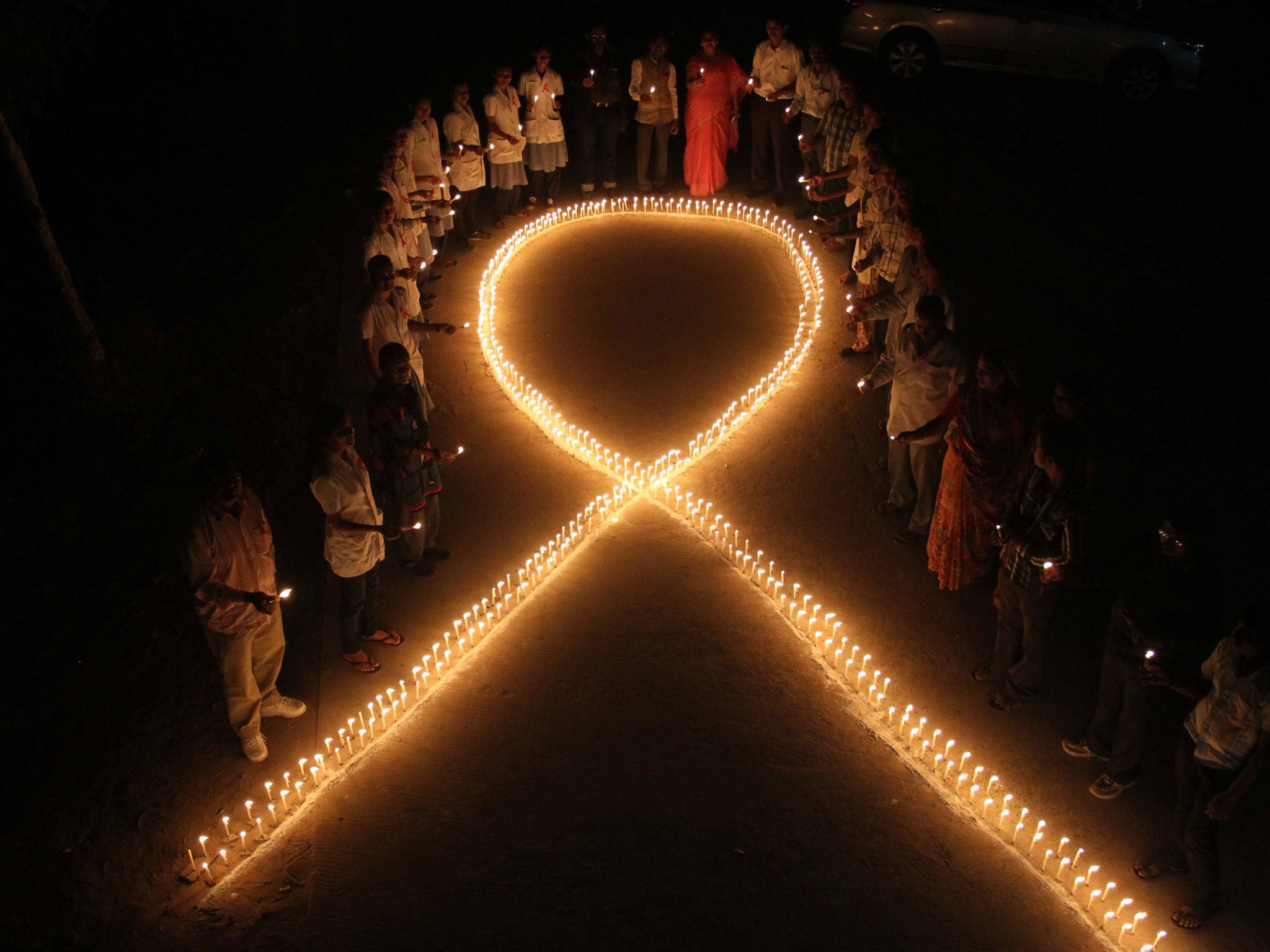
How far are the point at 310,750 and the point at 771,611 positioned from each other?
3071 millimetres

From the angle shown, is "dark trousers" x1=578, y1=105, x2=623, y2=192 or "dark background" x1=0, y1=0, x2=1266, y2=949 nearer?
"dark background" x1=0, y1=0, x2=1266, y2=949

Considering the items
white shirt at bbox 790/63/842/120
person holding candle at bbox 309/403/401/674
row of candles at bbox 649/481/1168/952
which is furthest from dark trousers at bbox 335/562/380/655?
white shirt at bbox 790/63/842/120

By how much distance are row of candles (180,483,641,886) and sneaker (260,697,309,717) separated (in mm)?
321

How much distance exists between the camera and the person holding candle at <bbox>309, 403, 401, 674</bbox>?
19.8 ft

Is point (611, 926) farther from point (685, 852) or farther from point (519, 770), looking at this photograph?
point (519, 770)

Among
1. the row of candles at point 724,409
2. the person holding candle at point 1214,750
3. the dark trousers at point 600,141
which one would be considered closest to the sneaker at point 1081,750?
the person holding candle at point 1214,750

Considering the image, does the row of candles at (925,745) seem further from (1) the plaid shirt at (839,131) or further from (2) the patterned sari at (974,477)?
(1) the plaid shirt at (839,131)

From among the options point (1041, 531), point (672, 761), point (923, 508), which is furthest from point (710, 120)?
point (672, 761)

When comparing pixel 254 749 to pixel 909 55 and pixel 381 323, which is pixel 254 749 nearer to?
pixel 381 323

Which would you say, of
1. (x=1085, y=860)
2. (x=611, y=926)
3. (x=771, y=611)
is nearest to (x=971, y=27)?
(x=771, y=611)

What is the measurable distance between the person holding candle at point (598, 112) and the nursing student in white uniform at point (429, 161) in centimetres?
226

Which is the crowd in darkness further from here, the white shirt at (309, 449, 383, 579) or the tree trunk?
the tree trunk

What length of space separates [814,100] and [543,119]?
309 cm

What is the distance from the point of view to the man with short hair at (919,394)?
23.4 ft
